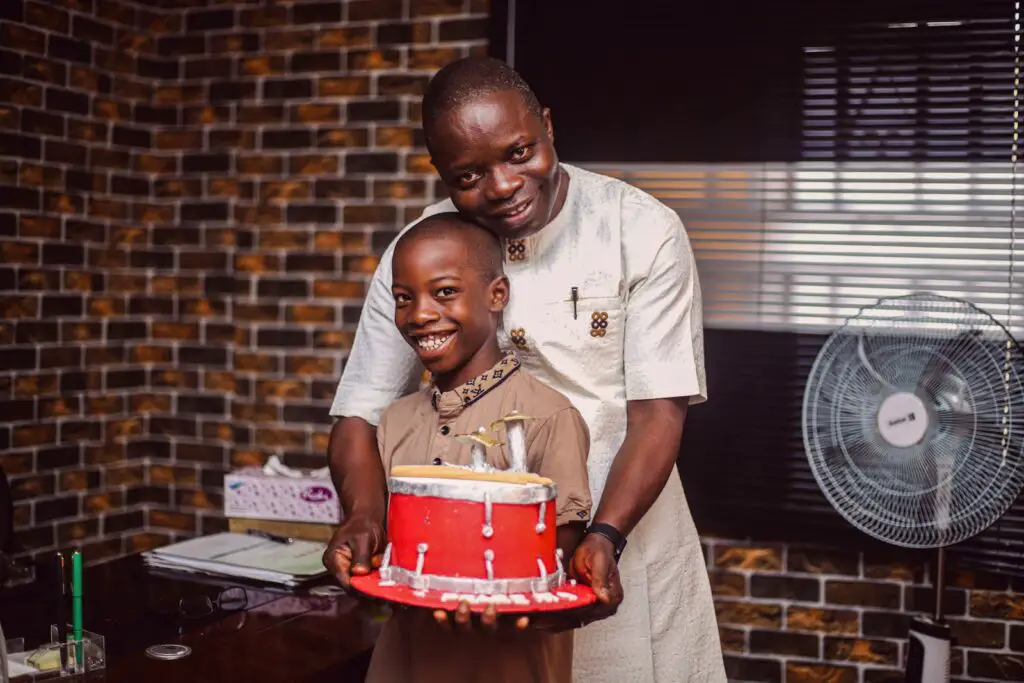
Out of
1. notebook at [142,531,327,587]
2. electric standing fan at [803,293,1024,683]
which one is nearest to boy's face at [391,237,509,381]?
notebook at [142,531,327,587]

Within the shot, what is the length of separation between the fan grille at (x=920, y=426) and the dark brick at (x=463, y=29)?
1512mm

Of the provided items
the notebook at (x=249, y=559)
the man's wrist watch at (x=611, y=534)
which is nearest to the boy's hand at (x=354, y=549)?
the man's wrist watch at (x=611, y=534)

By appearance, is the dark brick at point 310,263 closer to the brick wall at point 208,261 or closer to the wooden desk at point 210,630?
the brick wall at point 208,261

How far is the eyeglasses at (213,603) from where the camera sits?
2.50 m

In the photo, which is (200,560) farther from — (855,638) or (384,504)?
(855,638)

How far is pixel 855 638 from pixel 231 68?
2.79 meters

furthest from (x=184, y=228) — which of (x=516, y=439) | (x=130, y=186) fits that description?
(x=516, y=439)

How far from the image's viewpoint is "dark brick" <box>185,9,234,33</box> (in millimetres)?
3941

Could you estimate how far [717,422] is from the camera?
345cm

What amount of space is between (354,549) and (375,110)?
2.29m

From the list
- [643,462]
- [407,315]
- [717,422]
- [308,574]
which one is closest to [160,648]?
[308,574]

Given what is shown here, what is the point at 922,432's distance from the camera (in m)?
2.83

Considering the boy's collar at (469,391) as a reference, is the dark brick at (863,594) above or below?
below

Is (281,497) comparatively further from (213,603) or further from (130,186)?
(130,186)
